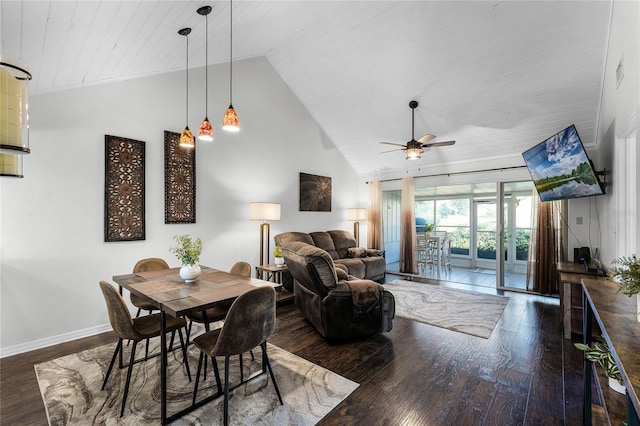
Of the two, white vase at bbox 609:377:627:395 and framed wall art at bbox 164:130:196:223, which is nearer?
white vase at bbox 609:377:627:395

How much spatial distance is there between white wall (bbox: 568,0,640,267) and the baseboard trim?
518 centimetres

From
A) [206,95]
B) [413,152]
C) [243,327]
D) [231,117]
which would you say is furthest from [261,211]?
[243,327]

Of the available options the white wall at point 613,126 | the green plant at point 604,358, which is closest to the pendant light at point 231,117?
the green plant at point 604,358

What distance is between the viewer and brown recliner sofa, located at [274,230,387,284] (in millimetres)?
5375

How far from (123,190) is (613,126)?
216 inches

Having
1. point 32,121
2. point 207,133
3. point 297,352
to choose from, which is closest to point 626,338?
point 297,352

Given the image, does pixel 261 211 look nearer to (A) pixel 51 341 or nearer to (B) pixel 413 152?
(B) pixel 413 152

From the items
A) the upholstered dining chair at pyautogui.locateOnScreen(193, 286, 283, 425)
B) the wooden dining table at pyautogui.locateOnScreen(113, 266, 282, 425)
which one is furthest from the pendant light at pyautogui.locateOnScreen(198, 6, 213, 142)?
the upholstered dining chair at pyautogui.locateOnScreen(193, 286, 283, 425)

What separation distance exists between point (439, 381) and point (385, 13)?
13.3 ft

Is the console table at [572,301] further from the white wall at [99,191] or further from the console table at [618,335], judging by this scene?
the white wall at [99,191]

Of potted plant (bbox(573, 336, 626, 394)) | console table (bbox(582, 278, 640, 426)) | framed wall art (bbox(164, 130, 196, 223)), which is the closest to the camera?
console table (bbox(582, 278, 640, 426))

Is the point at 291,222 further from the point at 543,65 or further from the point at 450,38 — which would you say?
the point at 543,65

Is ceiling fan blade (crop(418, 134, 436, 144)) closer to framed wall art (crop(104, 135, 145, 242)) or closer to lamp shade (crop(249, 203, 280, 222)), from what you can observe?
lamp shade (crop(249, 203, 280, 222))

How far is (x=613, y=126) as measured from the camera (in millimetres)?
3074
